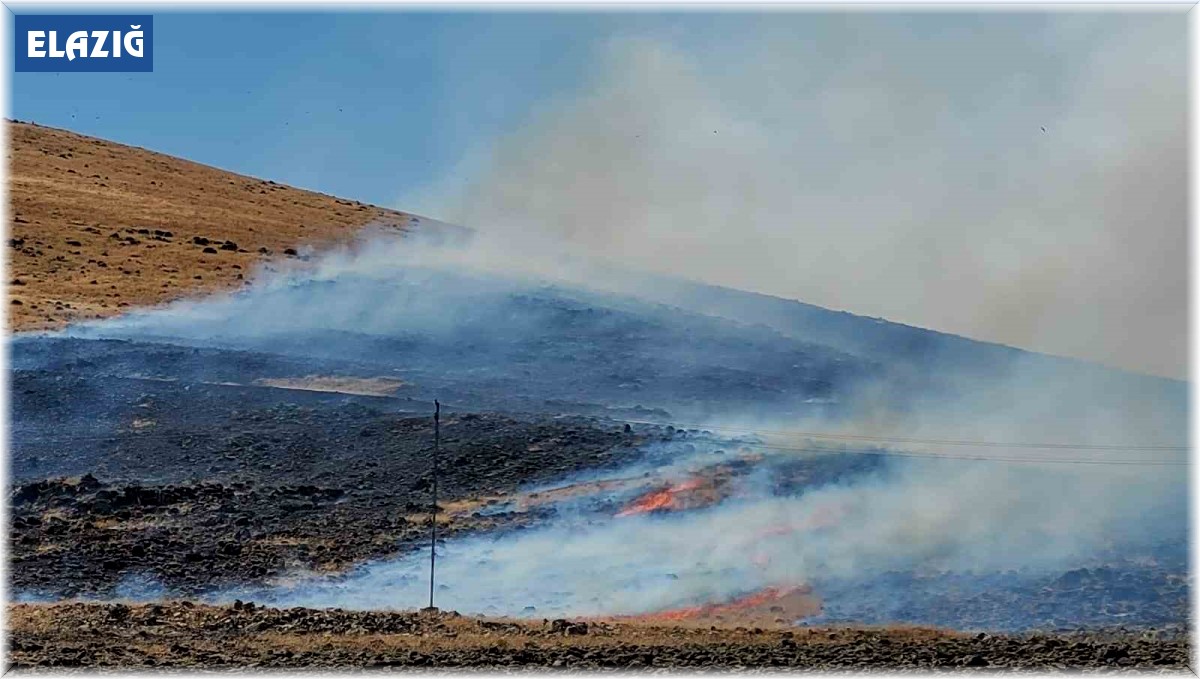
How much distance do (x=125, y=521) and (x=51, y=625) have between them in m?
5.36

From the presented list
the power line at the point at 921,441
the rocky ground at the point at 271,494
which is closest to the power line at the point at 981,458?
the power line at the point at 921,441

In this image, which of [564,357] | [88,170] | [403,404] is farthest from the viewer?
[88,170]

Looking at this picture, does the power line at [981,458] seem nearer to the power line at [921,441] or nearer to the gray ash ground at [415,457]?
the gray ash ground at [415,457]

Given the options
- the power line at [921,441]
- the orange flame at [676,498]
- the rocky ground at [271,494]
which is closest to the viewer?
the rocky ground at [271,494]

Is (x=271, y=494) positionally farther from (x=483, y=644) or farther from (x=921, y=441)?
(x=921, y=441)

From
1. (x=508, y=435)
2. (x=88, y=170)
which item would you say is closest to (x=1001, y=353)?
(x=508, y=435)

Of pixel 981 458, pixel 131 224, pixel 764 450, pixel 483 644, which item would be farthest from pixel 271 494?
pixel 131 224

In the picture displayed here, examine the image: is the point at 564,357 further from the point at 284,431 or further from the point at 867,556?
the point at 867,556

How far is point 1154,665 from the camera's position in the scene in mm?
25203

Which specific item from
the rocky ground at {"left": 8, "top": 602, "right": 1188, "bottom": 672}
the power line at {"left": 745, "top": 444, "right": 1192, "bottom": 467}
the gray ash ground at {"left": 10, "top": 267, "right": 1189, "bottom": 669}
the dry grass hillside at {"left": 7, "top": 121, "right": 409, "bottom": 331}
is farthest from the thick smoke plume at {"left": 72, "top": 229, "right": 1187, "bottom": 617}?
the dry grass hillside at {"left": 7, "top": 121, "right": 409, "bottom": 331}

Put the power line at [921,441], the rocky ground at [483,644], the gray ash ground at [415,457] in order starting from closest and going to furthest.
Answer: the rocky ground at [483,644], the gray ash ground at [415,457], the power line at [921,441]

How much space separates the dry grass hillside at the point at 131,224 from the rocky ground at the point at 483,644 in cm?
1897

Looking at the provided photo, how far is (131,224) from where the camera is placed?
62000mm

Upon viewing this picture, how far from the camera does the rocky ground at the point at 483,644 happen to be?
81.3 ft
